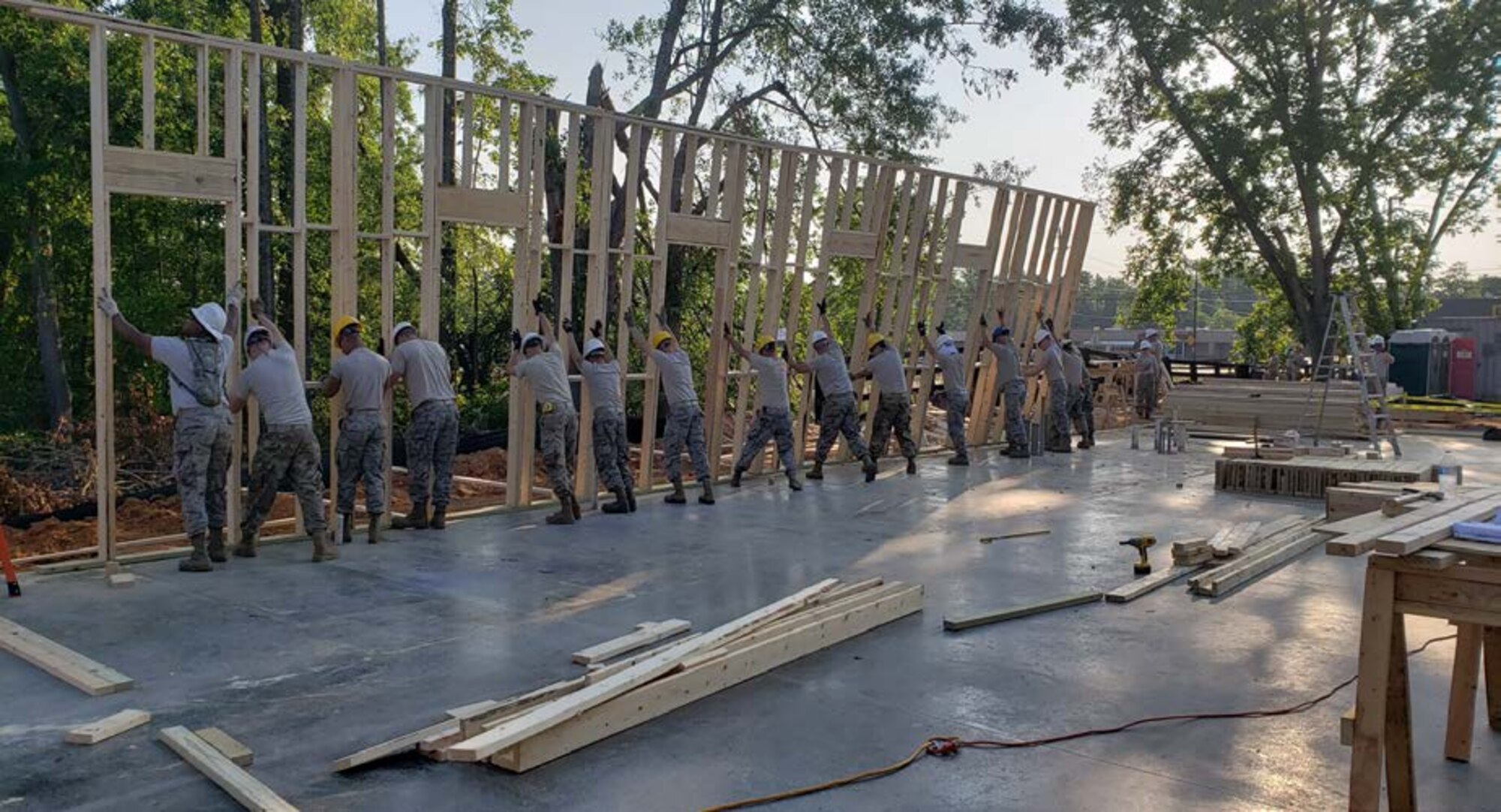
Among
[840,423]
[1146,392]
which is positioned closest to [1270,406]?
[1146,392]

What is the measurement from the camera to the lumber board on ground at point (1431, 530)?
4.01 metres

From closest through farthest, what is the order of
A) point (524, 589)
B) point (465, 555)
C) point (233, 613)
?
point (233, 613) → point (524, 589) → point (465, 555)

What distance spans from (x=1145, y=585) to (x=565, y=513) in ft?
18.3

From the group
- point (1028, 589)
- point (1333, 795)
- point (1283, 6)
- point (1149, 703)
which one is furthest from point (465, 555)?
point (1283, 6)

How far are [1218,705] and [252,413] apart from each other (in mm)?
7873

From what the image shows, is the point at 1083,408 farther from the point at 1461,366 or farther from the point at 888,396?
the point at 1461,366

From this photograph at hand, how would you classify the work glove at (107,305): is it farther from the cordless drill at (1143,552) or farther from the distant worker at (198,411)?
the cordless drill at (1143,552)

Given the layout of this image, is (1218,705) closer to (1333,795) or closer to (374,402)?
(1333,795)

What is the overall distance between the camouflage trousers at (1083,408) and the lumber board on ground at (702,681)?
12.4 m

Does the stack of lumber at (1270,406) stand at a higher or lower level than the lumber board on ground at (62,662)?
higher

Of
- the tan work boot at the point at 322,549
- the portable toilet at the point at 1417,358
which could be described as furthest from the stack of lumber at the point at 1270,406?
the portable toilet at the point at 1417,358

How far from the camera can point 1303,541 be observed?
34.6ft

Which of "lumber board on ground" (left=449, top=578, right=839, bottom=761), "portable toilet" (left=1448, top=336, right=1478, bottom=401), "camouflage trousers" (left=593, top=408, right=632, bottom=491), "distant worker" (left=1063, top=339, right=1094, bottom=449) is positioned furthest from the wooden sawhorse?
"portable toilet" (left=1448, top=336, right=1478, bottom=401)

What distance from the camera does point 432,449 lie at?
35.4 ft
